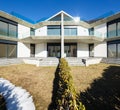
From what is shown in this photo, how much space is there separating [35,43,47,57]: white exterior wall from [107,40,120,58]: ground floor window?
1262 cm

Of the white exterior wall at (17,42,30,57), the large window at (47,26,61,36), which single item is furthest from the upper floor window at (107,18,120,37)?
the white exterior wall at (17,42,30,57)

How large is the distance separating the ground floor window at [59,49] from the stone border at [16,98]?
1683 centimetres

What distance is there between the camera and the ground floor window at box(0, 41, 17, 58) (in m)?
20.6

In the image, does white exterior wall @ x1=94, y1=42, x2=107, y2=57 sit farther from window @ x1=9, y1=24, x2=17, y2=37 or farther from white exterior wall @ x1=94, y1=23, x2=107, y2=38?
window @ x1=9, y1=24, x2=17, y2=37

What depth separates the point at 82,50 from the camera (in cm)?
2622

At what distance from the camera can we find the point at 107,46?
22.7m

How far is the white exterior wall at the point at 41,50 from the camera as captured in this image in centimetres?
2646

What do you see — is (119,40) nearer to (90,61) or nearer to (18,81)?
(90,61)

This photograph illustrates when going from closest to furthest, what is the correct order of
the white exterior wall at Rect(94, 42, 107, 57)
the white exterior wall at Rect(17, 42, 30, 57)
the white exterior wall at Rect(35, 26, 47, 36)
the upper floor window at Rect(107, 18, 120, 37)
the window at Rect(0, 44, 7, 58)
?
1. the window at Rect(0, 44, 7, 58)
2. the upper floor window at Rect(107, 18, 120, 37)
3. the white exterior wall at Rect(94, 42, 107, 57)
4. the white exterior wall at Rect(17, 42, 30, 57)
5. the white exterior wall at Rect(35, 26, 47, 36)

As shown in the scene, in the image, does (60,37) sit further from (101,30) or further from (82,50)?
(101,30)

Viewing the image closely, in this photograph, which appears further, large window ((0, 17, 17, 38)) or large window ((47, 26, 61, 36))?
large window ((47, 26, 61, 36))

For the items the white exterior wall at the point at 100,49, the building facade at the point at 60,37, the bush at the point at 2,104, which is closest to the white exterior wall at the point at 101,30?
the building facade at the point at 60,37

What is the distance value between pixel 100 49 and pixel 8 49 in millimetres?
17099

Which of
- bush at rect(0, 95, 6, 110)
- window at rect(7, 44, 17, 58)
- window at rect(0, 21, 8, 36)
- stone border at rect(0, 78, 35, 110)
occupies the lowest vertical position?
bush at rect(0, 95, 6, 110)
